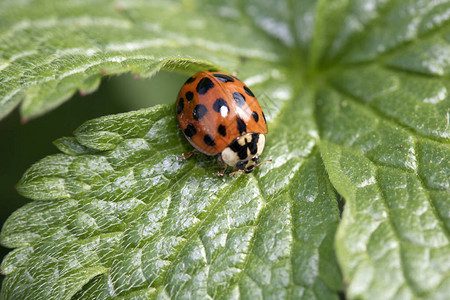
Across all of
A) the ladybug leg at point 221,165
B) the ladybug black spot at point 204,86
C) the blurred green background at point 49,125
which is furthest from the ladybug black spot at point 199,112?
the blurred green background at point 49,125

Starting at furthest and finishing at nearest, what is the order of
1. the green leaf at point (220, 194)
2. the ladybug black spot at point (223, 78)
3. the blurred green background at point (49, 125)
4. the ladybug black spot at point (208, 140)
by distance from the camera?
1. the blurred green background at point (49, 125)
2. the ladybug black spot at point (223, 78)
3. the ladybug black spot at point (208, 140)
4. the green leaf at point (220, 194)

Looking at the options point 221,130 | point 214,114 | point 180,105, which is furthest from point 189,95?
point 221,130

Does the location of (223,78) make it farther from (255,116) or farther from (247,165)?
(247,165)

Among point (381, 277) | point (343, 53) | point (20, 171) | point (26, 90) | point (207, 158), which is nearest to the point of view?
point (381, 277)

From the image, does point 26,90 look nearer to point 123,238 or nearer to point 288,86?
point 123,238

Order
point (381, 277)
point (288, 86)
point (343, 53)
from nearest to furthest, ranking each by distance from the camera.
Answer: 1. point (381, 277)
2. point (288, 86)
3. point (343, 53)

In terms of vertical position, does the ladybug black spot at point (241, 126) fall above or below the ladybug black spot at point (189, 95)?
below

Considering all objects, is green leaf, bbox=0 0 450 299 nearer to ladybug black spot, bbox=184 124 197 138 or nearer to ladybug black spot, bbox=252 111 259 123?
ladybug black spot, bbox=184 124 197 138

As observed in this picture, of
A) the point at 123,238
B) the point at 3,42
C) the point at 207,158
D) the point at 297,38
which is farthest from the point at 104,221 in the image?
the point at 297,38

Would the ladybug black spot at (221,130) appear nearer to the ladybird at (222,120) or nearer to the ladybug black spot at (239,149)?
the ladybird at (222,120)
